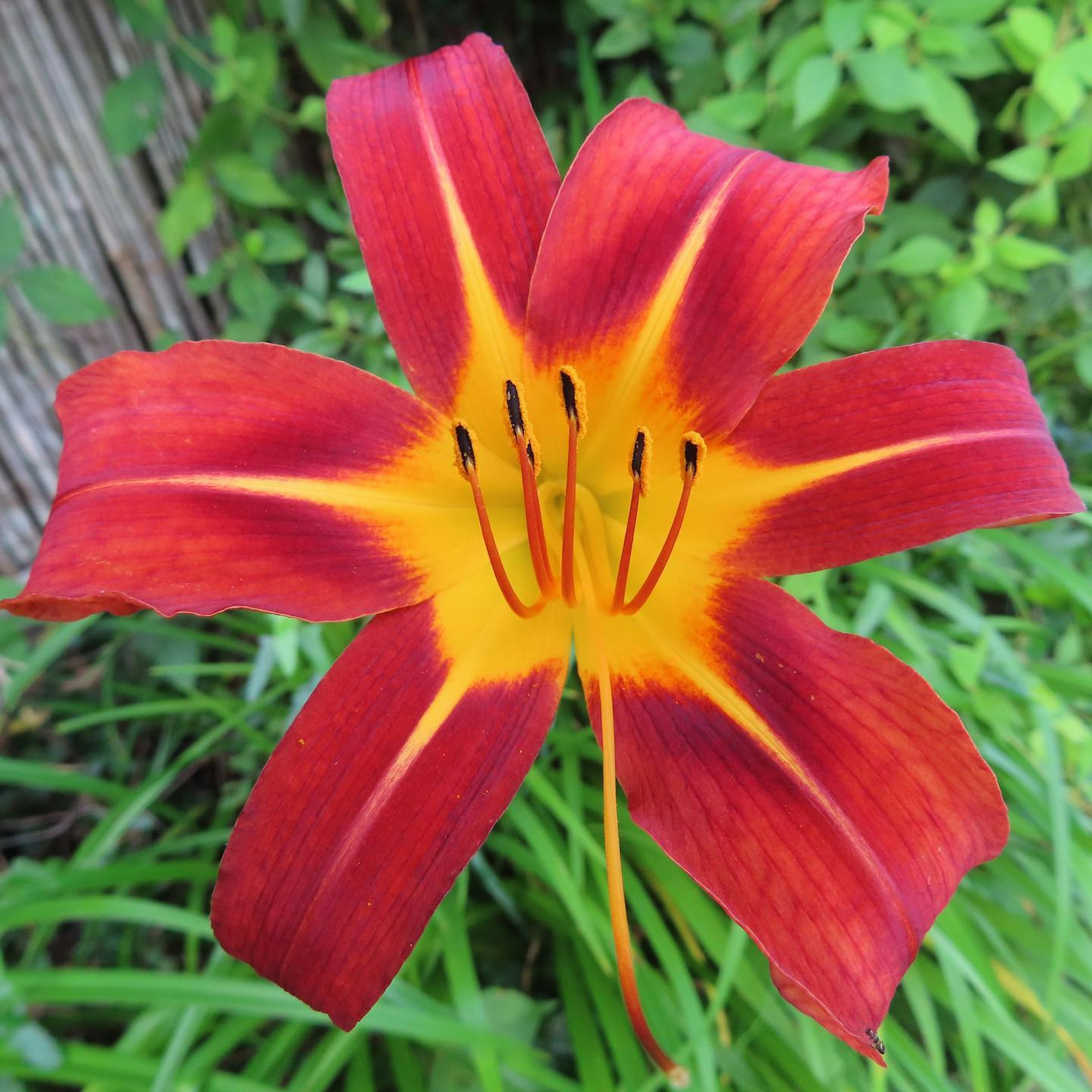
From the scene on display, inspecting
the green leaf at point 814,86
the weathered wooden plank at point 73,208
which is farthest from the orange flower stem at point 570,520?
the weathered wooden plank at point 73,208

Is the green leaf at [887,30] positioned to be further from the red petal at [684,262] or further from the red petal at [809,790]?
the red petal at [809,790]

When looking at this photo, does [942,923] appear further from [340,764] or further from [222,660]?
[222,660]

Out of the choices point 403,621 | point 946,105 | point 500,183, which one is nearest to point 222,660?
point 403,621

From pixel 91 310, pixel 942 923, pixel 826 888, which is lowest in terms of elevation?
pixel 942 923

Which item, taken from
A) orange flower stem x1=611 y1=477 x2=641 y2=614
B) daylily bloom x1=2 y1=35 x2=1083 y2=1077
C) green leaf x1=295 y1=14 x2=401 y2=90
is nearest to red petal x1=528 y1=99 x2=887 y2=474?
daylily bloom x1=2 y1=35 x2=1083 y2=1077

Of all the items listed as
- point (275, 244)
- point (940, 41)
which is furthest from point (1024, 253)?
point (275, 244)

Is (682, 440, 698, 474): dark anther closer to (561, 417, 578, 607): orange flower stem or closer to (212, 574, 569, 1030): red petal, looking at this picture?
(561, 417, 578, 607): orange flower stem

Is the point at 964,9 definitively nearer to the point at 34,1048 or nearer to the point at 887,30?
the point at 887,30
